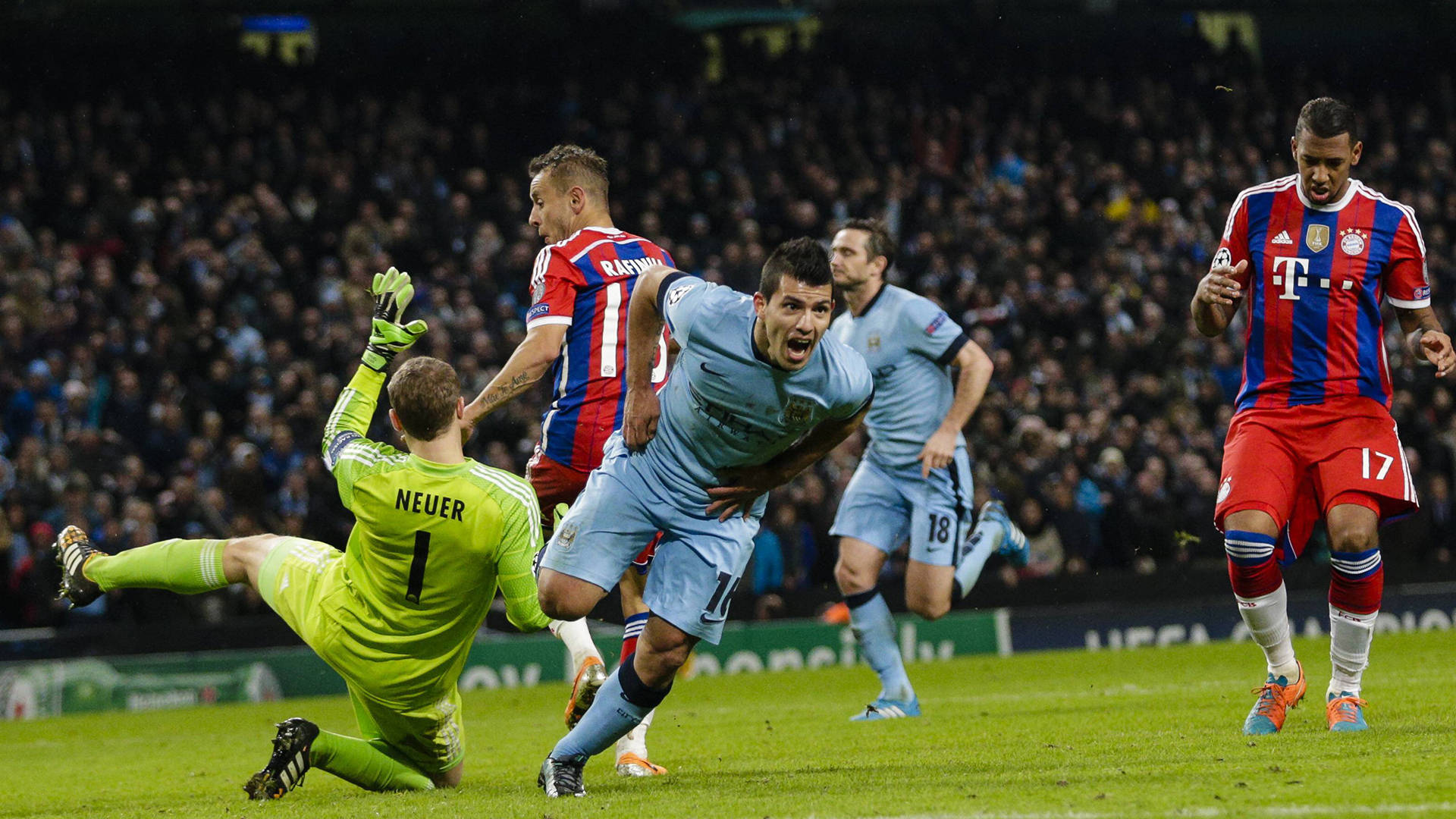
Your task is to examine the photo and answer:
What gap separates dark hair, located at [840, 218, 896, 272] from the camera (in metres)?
9.70

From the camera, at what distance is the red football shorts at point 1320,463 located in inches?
271

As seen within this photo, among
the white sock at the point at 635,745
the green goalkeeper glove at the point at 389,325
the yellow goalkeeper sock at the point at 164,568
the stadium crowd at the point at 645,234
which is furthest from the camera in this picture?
the stadium crowd at the point at 645,234

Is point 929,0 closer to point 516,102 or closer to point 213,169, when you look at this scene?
→ point 516,102

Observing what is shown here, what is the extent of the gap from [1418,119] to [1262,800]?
22.4 m

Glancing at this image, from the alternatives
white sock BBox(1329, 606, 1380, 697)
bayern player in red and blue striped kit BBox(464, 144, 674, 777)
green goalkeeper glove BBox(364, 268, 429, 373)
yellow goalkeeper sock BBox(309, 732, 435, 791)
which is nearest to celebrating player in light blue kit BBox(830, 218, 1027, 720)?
bayern player in red and blue striped kit BBox(464, 144, 674, 777)

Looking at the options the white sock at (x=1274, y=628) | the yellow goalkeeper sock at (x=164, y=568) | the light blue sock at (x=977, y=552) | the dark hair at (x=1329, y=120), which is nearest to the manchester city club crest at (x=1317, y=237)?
the dark hair at (x=1329, y=120)

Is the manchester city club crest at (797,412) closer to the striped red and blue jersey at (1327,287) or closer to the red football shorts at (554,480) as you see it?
the red football shorts at (554,480)

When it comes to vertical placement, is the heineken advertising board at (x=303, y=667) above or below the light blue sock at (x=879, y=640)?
below

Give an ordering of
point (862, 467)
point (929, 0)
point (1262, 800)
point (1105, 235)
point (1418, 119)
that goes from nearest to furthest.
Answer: point (1262, 800) < point (862, 467) < point (1105, 235) < point (1418, 119) < point (929, 0)

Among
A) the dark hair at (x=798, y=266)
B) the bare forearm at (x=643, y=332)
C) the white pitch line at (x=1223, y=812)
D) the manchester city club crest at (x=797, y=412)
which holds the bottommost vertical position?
the white pitch line at (x=1223, y=812)

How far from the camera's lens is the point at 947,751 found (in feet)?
23.3

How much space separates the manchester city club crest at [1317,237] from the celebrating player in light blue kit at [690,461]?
2302 mm

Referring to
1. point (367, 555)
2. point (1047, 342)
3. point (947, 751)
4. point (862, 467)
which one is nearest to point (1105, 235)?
point (1047, 342)

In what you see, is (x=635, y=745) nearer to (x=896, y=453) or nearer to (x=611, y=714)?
(x=611, y=714)
